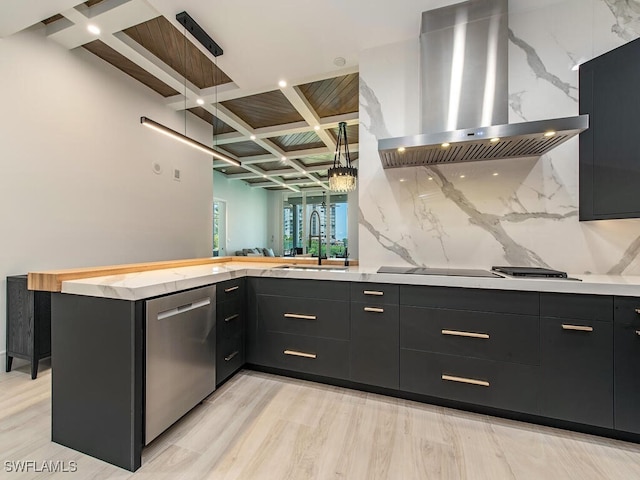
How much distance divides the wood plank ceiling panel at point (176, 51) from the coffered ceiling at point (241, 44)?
11 millimetres

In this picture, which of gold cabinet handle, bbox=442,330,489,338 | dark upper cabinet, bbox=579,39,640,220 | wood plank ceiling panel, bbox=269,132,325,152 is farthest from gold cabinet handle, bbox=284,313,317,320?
wood plank ceiling panel, bbox=269,132,325,152

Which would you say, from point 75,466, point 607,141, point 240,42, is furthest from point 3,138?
point 607,141

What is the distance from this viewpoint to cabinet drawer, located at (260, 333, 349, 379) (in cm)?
204

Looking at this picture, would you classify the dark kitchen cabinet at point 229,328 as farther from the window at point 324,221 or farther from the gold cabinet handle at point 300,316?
the window at point 324,221

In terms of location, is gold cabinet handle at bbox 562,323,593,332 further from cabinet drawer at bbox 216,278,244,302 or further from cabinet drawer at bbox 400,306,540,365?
cabinet drawer at bbox 216,278,244,302

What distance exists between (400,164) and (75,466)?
2.82 m

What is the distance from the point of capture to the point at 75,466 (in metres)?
1.34

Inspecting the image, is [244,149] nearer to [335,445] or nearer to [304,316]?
[304,316]

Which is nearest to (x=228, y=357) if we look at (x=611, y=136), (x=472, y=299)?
(x=472, y=299)

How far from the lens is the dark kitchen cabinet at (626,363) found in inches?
58.2

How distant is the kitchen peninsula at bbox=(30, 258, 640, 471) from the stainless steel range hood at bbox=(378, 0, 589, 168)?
96 cm

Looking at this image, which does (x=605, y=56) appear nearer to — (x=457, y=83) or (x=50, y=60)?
(x=457, y=83)

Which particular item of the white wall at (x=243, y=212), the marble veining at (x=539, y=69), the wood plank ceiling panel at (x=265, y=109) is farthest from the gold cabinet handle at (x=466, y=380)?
the white wall at (x=243, y=212)

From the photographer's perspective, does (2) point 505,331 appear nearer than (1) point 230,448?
No
